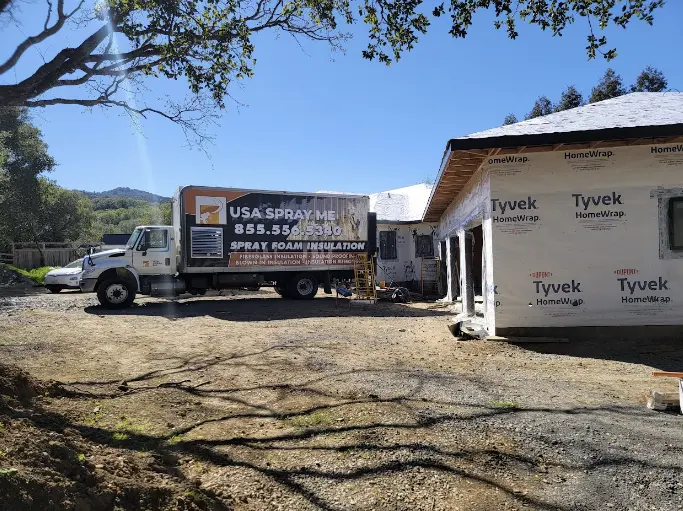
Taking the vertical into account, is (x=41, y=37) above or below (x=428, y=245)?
above

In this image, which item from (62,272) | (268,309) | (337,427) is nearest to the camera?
(337,427)

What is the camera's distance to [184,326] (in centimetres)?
1109

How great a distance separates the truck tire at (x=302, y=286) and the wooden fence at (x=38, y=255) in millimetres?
19809

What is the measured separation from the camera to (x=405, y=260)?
71.9 ft

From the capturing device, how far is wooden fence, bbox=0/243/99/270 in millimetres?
30875

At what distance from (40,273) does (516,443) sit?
28.2 metres

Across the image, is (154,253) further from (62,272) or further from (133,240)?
(62,272)

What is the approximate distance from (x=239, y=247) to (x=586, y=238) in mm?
10452

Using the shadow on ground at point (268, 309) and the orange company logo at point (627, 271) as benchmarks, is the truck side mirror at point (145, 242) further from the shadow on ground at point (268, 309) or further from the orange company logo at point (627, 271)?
the orange company logo at point (627, 271)

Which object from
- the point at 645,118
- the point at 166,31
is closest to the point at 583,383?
→ the point at 645,118

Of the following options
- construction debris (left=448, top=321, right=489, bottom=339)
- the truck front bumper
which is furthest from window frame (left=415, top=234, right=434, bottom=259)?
the truck front bumper

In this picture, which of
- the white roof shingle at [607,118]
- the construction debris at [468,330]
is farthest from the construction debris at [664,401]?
the white roof shingle at [607,118]

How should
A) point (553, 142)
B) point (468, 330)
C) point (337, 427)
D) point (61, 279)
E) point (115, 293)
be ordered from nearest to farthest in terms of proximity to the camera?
1. point (337, 427)
2. point (553, 142)
3. point (468, 330)
4. point (115, 293)
5. point (61, 279)

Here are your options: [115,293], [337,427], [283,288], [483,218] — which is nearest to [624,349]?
[483,218]
